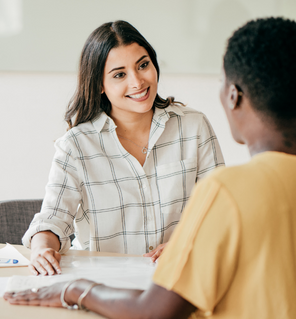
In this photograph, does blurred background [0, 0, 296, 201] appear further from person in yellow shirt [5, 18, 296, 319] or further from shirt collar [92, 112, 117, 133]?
person in yellow shirt [5, 18, 296, 319]

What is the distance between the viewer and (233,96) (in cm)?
71

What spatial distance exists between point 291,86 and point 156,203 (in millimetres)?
877

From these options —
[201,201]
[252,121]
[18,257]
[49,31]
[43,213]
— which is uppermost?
[49,31]

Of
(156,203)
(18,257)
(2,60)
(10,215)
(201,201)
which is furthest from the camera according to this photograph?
(2,60)

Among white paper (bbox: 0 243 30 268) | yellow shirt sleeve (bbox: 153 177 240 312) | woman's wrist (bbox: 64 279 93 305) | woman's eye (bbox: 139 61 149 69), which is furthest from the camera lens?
woman's eye (bbox: 139 61 149 69)

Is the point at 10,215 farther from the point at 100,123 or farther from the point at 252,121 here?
the point at 252,121

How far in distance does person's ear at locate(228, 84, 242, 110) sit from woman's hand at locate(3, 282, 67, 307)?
56cm

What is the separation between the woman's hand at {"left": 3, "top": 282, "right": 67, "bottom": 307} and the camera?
2.85 feet

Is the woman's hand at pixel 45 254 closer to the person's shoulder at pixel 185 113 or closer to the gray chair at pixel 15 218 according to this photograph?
the gray chair at pixel 15 218

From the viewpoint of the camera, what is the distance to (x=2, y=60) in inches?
91.0

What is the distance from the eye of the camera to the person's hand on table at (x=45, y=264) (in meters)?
1.08

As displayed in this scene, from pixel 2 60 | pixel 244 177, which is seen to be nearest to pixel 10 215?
pixel 2 60

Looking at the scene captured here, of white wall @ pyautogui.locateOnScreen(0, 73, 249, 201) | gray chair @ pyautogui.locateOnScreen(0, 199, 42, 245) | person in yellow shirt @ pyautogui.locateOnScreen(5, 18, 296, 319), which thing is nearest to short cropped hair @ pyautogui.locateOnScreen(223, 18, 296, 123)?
person in yellow shirt @ pyautogui.locateOnScreen(5, 18, 296, 319)

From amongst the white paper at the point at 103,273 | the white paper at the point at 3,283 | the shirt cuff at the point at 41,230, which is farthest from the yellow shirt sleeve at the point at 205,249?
the shirt cuff at the point at 41,230
